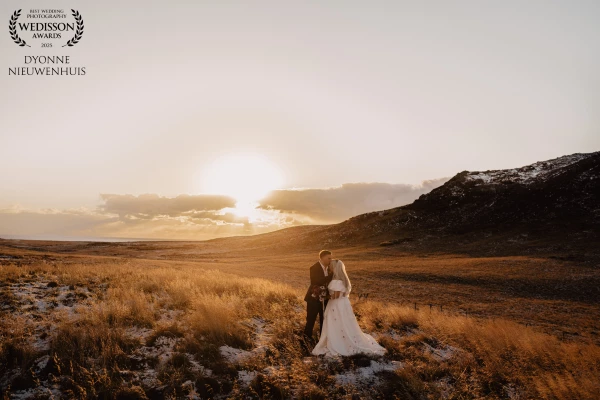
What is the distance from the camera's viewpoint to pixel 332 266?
967 centimetres

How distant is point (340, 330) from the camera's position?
8977 millimetres

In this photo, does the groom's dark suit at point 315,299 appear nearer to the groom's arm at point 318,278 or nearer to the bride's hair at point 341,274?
the groom's arm at point 318,278

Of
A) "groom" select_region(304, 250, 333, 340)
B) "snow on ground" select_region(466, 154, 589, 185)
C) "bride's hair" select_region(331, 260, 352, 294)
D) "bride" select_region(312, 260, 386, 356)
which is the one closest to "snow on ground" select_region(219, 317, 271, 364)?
"groom" select_region(304, 250, 333, 340)

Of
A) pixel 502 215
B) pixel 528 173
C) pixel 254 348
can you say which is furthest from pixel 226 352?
pixel 528 173

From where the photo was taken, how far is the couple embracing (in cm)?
874

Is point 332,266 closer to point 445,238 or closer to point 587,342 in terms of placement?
point 587,342

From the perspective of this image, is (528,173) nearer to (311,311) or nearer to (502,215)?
(502,215)

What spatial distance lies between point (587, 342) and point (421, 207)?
8024cm

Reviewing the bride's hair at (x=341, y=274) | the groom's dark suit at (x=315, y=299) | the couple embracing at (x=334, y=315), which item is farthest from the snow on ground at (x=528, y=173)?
the groom's dark suit at (x=315, y=299)

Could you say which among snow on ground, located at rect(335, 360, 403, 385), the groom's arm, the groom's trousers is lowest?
snow on ground, located at rect(335, 360, 403, 385)

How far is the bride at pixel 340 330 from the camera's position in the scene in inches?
342

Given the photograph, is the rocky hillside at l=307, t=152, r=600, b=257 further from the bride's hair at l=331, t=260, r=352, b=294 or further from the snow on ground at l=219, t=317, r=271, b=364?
the snow on ground at l=219, t=317, r=271, b=364

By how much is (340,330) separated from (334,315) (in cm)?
41

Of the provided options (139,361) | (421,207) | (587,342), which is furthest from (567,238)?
(139,361)
